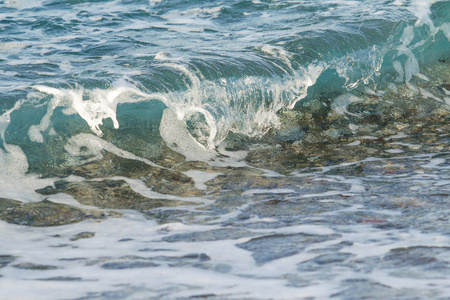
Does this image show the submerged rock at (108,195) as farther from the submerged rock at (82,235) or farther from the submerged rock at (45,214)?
the submerged rock at (82,235)

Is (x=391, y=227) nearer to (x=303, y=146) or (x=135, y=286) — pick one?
(x=135, y=286)

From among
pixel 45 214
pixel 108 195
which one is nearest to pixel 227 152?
pixel 108 195

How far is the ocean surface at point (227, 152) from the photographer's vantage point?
7.83ft

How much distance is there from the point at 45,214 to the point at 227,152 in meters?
1.82

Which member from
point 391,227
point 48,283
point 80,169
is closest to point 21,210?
point 80,169

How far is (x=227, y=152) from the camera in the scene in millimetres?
4691

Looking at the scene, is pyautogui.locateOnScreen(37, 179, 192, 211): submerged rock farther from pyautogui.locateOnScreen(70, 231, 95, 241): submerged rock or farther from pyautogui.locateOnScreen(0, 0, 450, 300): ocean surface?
pyautogui.locateOnScreen(70, 231, 95, 241): submerged rock

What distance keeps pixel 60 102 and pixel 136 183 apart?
1.27 meters

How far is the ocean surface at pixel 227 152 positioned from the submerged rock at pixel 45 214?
0.01 metres

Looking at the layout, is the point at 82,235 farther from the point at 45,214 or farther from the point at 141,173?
the point at 141,173

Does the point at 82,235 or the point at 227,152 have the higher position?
the point at 227,152

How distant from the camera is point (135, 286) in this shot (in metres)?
2.22

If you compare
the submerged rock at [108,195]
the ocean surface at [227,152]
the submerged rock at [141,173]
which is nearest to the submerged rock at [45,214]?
the ocean surface at [227,152]

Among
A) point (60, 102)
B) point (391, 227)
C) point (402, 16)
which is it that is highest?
point (402, 16)
